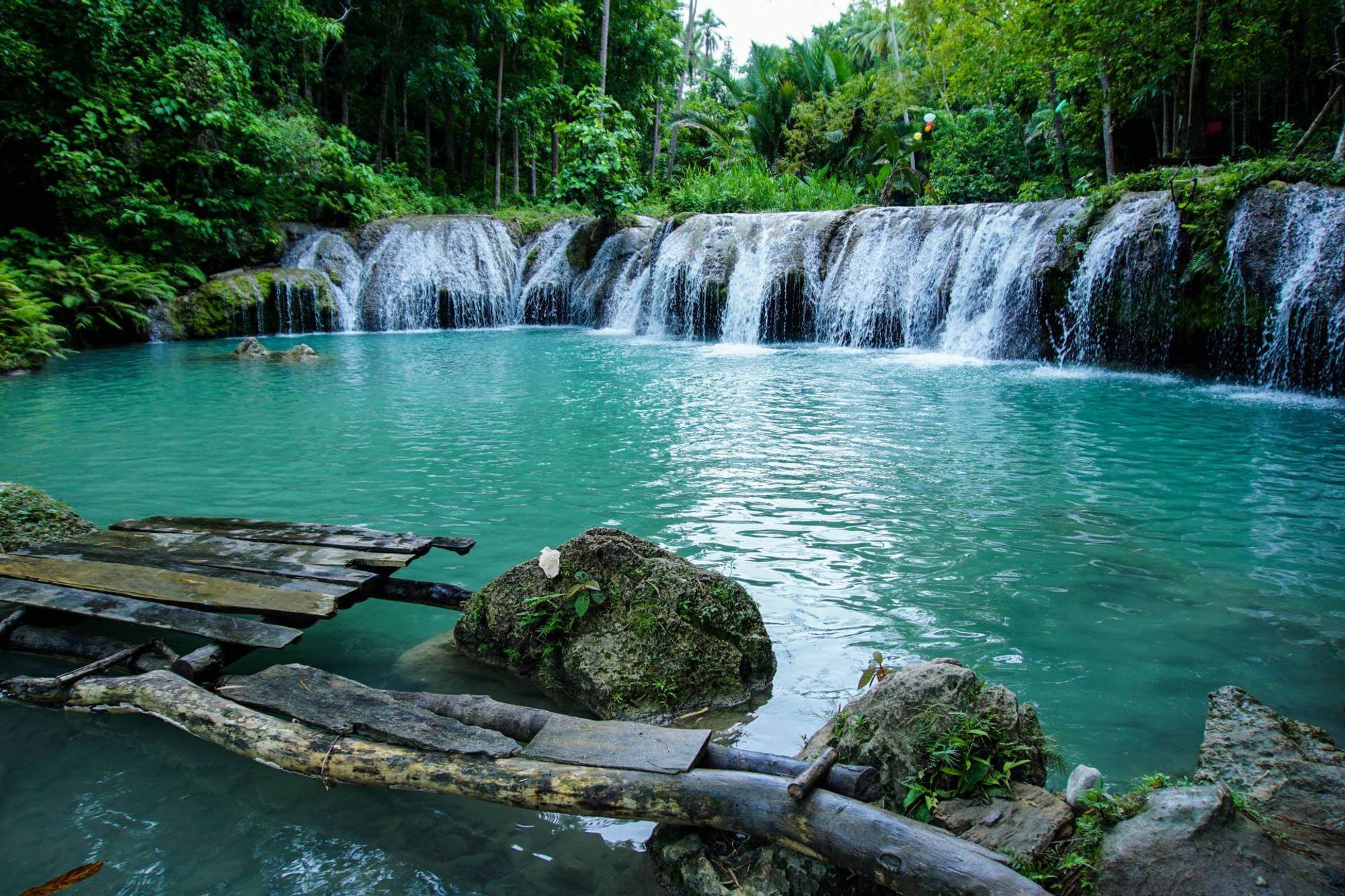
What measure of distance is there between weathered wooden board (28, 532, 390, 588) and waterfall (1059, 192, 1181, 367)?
1203 cm

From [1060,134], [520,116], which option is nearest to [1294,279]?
[1060,134]

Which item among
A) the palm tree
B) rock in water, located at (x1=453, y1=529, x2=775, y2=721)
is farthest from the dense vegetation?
rock in water, located at (x1=453, y1=529, x2=775, y2=721)

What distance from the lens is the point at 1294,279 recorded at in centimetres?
1059

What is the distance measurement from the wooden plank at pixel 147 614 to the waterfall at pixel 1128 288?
12699 mm

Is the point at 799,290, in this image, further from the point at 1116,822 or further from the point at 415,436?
the point at 1116,822

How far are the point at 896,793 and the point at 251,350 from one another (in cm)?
1463

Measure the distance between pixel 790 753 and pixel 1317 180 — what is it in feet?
40.4

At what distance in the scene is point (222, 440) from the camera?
26.1 feet

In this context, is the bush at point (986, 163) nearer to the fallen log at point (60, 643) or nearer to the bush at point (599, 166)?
the bush at point (599, 166)

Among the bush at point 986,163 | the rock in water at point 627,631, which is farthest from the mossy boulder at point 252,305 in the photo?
the rock in water at point 627,631

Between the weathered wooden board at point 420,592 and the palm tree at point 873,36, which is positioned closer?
the weathered wooden board at point 420,592

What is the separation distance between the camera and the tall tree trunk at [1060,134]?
771 inches

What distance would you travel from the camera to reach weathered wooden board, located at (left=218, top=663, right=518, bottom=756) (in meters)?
2.58

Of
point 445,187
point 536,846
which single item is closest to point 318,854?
point 536,846
